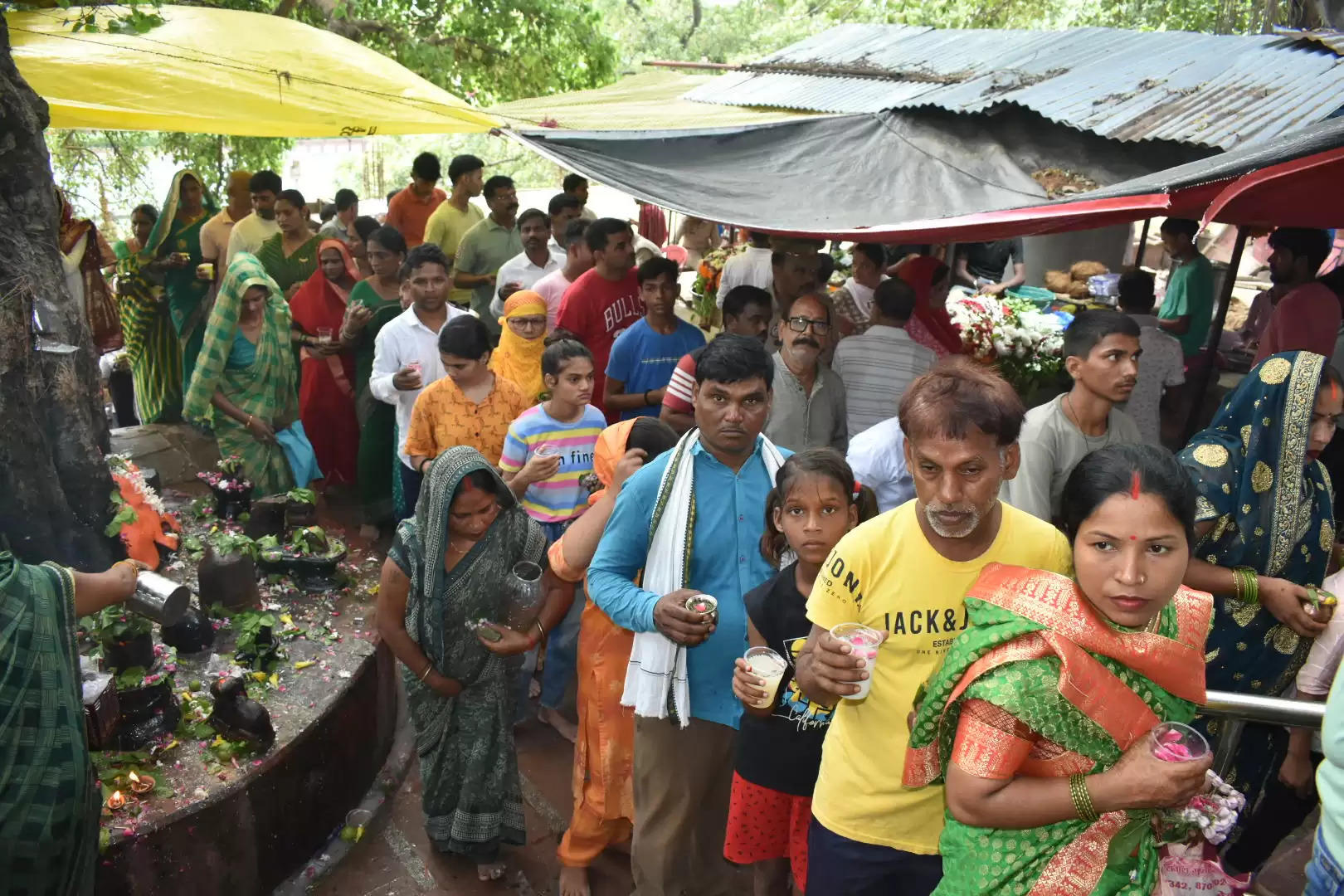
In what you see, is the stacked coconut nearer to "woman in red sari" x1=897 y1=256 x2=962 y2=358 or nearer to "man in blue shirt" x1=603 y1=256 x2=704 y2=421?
"woman in red sari" x1=897 y1=256 x2=962 y2=358

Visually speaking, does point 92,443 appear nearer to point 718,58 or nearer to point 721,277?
point 721,277

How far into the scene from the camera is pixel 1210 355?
682 centimetres

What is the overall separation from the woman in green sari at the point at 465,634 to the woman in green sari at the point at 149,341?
522 cm

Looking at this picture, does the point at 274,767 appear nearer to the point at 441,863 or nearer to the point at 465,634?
the point at 441,863

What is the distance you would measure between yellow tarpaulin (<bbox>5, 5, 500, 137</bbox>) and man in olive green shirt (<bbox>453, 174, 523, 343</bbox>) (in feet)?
4.45

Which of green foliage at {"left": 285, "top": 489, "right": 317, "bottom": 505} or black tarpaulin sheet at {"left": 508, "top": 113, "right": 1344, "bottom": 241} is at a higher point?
black tarpaulin sheet at {"left": 508, "top": 113, "right": 1344, "bottom": 241}

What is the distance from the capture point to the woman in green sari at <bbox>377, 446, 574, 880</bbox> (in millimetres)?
3271

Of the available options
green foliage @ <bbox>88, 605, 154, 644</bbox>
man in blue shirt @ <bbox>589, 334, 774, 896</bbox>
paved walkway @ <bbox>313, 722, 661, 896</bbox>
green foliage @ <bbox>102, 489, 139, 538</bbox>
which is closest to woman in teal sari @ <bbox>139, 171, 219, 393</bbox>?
green foliage @ <bbox>102, 489, 139, 538</bbox>

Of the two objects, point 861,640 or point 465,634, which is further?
point 465,634

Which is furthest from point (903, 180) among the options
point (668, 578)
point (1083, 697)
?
point (1083, 697)

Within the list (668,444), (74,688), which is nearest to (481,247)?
(668,444)

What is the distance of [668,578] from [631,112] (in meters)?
4.83

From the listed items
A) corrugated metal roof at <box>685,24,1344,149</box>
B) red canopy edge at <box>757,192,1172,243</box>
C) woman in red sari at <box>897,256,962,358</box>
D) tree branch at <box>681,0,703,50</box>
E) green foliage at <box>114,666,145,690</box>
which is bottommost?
green foliage at <box>114,666,145,690</box>

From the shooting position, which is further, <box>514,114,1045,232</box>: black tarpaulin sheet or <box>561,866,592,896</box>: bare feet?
<box>514,114,1045,232</box>: black tarpaulin sheet
